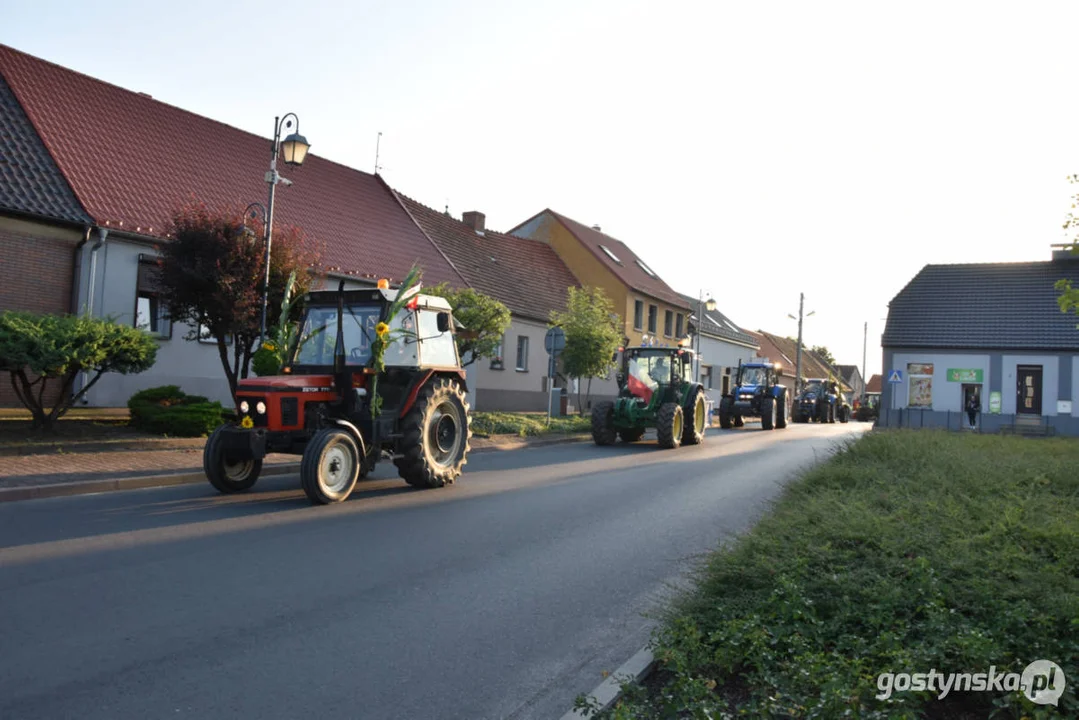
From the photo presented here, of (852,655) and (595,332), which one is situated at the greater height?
(595,332)

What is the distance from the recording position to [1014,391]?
3516cm

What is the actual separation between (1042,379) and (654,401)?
23.3 metres

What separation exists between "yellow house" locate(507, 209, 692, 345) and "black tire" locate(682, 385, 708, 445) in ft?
60.3

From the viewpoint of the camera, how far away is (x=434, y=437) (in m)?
11.0

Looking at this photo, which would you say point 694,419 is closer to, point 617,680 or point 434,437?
point 434,437

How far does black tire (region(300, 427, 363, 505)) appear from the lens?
8.98 m

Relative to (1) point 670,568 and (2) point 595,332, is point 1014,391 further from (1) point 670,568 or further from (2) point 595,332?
(1) point 670,568

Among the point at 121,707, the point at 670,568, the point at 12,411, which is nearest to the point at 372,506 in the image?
the point at 670,568

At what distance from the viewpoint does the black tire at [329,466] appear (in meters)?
8.98

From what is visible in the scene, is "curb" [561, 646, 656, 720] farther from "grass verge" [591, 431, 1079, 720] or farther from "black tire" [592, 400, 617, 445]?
"black tire" [592, 400, 617, 445]

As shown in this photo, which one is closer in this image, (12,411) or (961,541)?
(961,541)

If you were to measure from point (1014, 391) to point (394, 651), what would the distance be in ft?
121

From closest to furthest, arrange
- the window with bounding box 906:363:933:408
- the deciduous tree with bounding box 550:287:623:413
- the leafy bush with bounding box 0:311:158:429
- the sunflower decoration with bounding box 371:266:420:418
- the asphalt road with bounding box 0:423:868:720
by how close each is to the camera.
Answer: the asphalt road with bounding box 0:423:868:720, the sunflower decoration with bounding box 371:266:420:418, the leafy bush with bounding box 0:311:158:429, the deciduous tree with bounding box 550:287:623:413, the window with bounding box 906:363:933:408

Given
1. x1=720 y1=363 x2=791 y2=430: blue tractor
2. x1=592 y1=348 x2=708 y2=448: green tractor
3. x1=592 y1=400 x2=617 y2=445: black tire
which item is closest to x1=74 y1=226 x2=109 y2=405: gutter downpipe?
x1=592 y1=400 x2=617 y2=445: black tire
